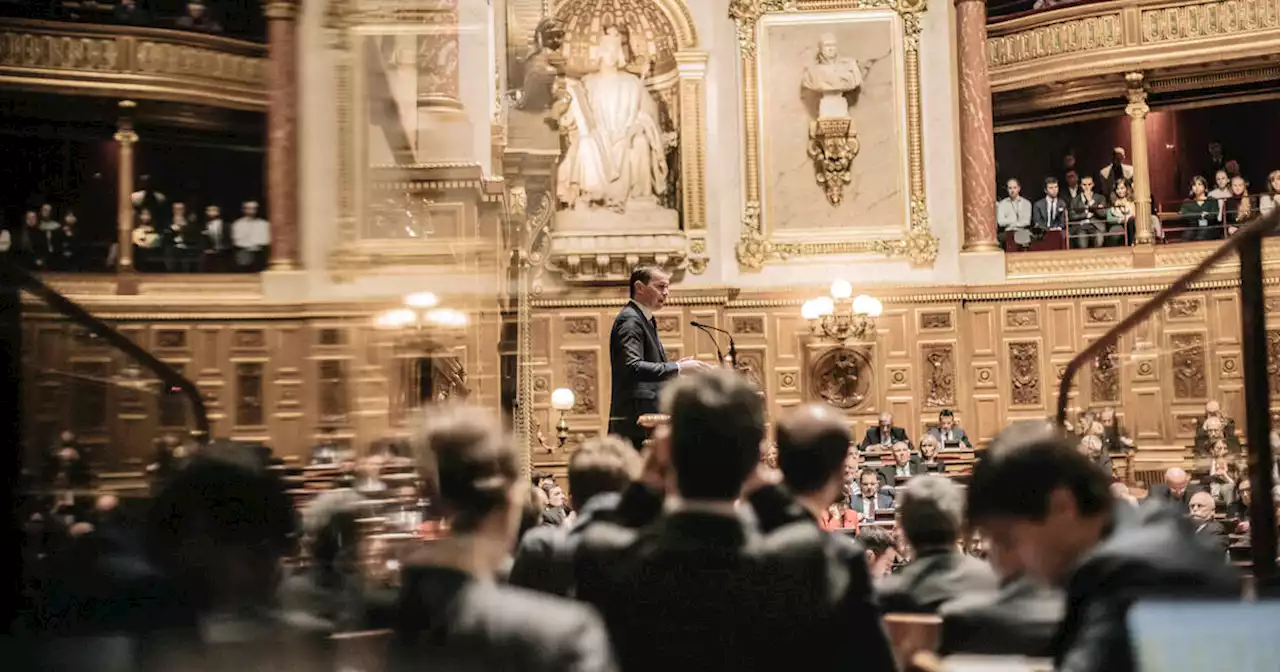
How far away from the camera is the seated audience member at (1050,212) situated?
580 inches

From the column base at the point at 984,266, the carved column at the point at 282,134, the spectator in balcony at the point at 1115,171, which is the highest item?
the spectator in balcony at the point at 1115,171

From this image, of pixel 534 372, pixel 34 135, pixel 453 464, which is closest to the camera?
pixel 34 135

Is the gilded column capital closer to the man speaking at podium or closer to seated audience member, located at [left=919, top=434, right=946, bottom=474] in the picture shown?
the man speaking at podium

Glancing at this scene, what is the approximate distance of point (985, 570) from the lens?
271 cm

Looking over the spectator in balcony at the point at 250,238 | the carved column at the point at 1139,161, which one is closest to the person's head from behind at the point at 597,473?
the spectator in balcony at the point at 250,238

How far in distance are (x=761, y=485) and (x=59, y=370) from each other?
1388 millimetres

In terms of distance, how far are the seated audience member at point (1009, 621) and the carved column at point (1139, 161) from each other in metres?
12.5

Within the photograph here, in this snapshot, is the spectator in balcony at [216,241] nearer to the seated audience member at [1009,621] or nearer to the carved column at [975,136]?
the seated audience member at [1009,621]

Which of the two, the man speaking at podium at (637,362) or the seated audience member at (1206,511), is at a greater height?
the man speaking at podium at (637,362)

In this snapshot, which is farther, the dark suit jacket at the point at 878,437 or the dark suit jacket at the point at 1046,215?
the dark suit jacket at the point at 1046,215

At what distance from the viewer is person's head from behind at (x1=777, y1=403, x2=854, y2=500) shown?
2.64m

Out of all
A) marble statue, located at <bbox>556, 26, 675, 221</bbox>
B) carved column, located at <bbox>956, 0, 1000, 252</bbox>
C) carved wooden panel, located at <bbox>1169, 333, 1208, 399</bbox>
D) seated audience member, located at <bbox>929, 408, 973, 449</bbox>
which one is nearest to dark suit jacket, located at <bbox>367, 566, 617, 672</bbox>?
carved wooden panel, located at <bbox>1169, 333, 1208, 399</bbox>

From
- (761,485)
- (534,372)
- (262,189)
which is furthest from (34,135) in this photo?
(534,372)

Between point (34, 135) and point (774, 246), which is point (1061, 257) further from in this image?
point (34, 135)
